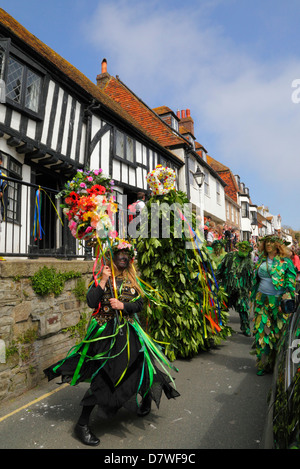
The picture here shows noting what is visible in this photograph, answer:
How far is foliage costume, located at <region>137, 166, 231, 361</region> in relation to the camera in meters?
5.21

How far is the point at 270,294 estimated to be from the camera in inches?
190

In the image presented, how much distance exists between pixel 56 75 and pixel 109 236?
7813 millimetres

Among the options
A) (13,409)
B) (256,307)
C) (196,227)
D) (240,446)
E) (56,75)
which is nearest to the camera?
(240,446)

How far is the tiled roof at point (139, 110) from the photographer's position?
1934 cm

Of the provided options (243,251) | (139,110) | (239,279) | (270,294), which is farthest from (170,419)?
(139,110)

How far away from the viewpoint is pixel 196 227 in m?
5.38

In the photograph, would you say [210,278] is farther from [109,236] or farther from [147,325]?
[109,236]

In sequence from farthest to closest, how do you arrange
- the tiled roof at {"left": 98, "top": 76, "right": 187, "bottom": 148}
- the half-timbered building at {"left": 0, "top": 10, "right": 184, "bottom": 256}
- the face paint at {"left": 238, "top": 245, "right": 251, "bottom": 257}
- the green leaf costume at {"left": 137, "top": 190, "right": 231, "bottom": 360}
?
the tiled roof at {"left": 98, "top": 76, "right": 187, "bottom": 148}, the half-timbered building at {"left": 0, "top": 10, "right": 184, "bottom": 256}, the face paint at {"left": 238, "top": 245, "right": 251, "bottom": 257}, the green leaf costume at {"left": 137, "top": 190, "right": 231, "bottom": 360}

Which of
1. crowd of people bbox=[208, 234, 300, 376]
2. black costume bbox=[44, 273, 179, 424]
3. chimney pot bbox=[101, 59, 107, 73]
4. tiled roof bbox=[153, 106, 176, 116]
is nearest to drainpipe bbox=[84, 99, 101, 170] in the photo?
crowd of people bbox=[208, 234, 300, 376]

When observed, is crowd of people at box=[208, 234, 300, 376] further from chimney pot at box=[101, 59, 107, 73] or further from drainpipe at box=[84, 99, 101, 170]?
chimney pot at box=[101, 59, 107, 73]

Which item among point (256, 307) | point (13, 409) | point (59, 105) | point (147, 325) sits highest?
point (59, 105)

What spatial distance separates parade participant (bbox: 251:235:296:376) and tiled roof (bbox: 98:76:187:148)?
1531 centimetres

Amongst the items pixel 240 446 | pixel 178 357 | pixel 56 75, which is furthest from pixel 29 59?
pixel 240 446

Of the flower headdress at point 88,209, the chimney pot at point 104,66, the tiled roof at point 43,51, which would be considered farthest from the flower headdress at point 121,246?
the chimney pot at point 104,66
